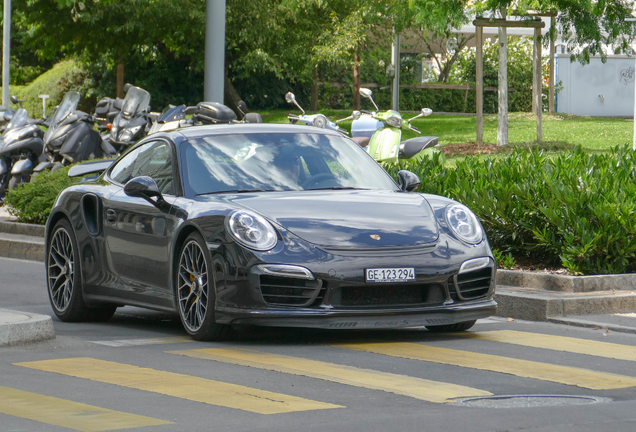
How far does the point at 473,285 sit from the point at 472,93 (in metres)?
39.5

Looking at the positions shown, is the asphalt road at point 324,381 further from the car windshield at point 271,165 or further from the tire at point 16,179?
the tire at point 16,179

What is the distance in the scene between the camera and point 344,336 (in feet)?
23.7

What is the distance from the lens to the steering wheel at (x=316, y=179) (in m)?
7.48

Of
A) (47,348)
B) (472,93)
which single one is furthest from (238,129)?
(472,93)

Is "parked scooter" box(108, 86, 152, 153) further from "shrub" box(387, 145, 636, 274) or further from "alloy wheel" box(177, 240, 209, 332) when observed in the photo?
"alloy wheel" box(177, 240, 209, 332)

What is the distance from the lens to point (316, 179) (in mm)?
7555

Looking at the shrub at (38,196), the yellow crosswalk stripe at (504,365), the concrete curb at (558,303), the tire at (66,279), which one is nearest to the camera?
the yellow crosswalk stripe at (504,365)

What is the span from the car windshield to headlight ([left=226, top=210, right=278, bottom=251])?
65 centimetres

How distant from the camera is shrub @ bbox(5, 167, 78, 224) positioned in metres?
14.4

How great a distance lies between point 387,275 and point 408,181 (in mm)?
1352

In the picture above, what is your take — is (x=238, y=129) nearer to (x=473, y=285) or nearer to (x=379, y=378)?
(x=473, y=285)

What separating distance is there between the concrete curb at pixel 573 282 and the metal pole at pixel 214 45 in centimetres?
576

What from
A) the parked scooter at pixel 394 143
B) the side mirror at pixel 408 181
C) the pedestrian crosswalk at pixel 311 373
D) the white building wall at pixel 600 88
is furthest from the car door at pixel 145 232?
the white building wall at pixel 600 88

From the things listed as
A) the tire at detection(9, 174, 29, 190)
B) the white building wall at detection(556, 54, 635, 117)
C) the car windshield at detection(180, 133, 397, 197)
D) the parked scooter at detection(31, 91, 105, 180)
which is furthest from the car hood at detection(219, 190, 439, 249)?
the white building wall at detection(556, 54, 635, 117)
